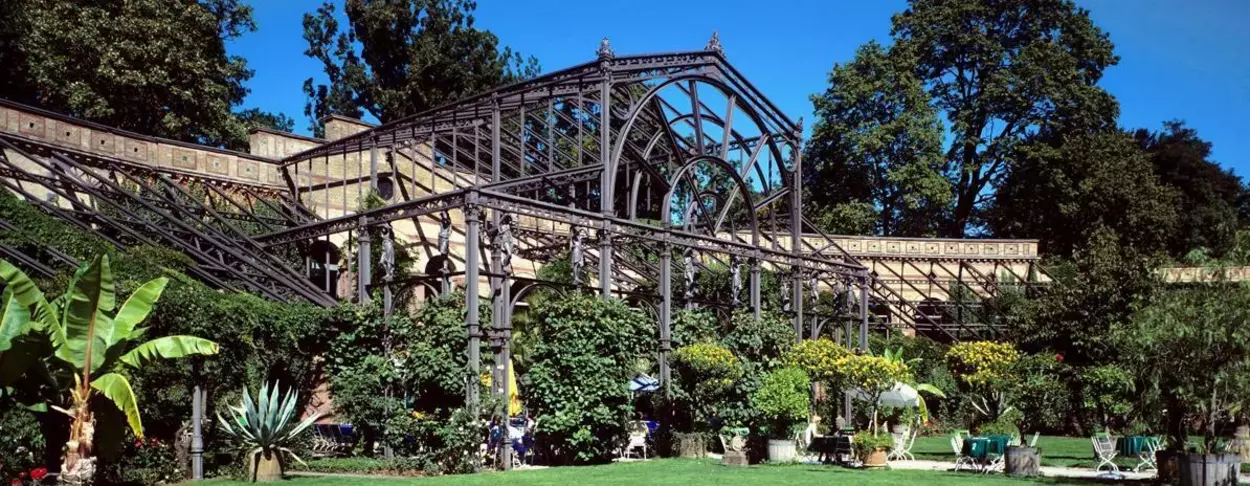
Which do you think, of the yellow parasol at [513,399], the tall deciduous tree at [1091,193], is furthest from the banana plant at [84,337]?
the tall deciduous tree at [1091,193]

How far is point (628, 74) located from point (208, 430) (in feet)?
39.0

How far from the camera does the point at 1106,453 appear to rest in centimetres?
2048

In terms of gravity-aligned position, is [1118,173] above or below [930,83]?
below

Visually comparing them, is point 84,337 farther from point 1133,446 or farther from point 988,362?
point 1133,446

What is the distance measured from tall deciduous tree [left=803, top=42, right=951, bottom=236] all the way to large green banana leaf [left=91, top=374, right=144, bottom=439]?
35.4m

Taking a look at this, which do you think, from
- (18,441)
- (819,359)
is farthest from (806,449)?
(18,441)

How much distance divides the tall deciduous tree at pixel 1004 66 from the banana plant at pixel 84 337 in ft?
126

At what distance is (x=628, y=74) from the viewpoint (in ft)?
86.5

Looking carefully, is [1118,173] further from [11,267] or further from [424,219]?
[11,267]

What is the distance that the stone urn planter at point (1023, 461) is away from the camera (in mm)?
19531

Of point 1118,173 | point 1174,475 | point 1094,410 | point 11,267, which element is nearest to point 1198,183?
point 1118,173

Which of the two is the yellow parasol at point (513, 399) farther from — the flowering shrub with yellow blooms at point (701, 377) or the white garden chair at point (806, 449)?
the white garden chair at point (806, 449)

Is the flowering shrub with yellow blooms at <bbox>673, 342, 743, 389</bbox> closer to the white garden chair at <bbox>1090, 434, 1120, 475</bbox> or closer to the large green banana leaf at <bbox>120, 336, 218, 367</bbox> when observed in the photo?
the white garden chair at <bbox>1090, 434, 1120, 475</bbox>

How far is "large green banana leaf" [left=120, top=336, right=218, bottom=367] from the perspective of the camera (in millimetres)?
17016
